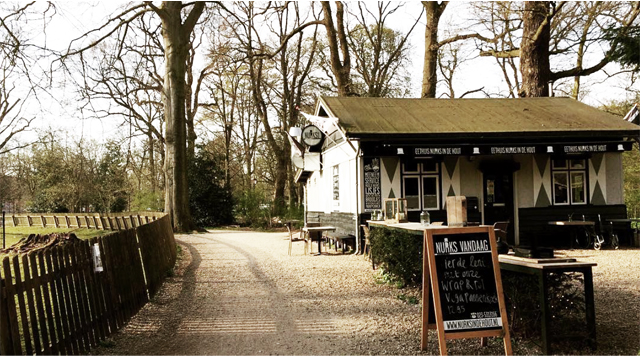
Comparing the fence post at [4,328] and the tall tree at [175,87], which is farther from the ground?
the tall tree at [175,87]

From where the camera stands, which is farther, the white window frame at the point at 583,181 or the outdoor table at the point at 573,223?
the white window frame at the point at 583,181

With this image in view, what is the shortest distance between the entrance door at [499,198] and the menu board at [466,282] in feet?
34.1

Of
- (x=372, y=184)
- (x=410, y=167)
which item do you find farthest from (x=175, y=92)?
(x=410, y=167)

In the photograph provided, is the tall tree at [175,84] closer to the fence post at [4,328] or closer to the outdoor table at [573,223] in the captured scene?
the outdoor table at [573,223]

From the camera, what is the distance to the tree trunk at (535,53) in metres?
17.5

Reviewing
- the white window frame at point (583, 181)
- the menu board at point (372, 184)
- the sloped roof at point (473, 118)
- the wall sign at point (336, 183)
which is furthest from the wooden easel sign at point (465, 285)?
the white window frame at point (583, 181)

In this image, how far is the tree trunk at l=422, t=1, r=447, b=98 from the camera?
73.2 ft

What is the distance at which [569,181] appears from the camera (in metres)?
15.5

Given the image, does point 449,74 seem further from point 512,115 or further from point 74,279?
point 74,279

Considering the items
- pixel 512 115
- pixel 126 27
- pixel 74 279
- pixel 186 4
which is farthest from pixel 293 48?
pixel 74 279

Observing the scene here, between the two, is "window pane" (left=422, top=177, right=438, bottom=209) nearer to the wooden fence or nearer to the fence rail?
the wooden fence

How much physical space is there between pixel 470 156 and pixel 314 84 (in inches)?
796

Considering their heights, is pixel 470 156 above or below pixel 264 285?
above

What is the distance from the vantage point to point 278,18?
31.9m
